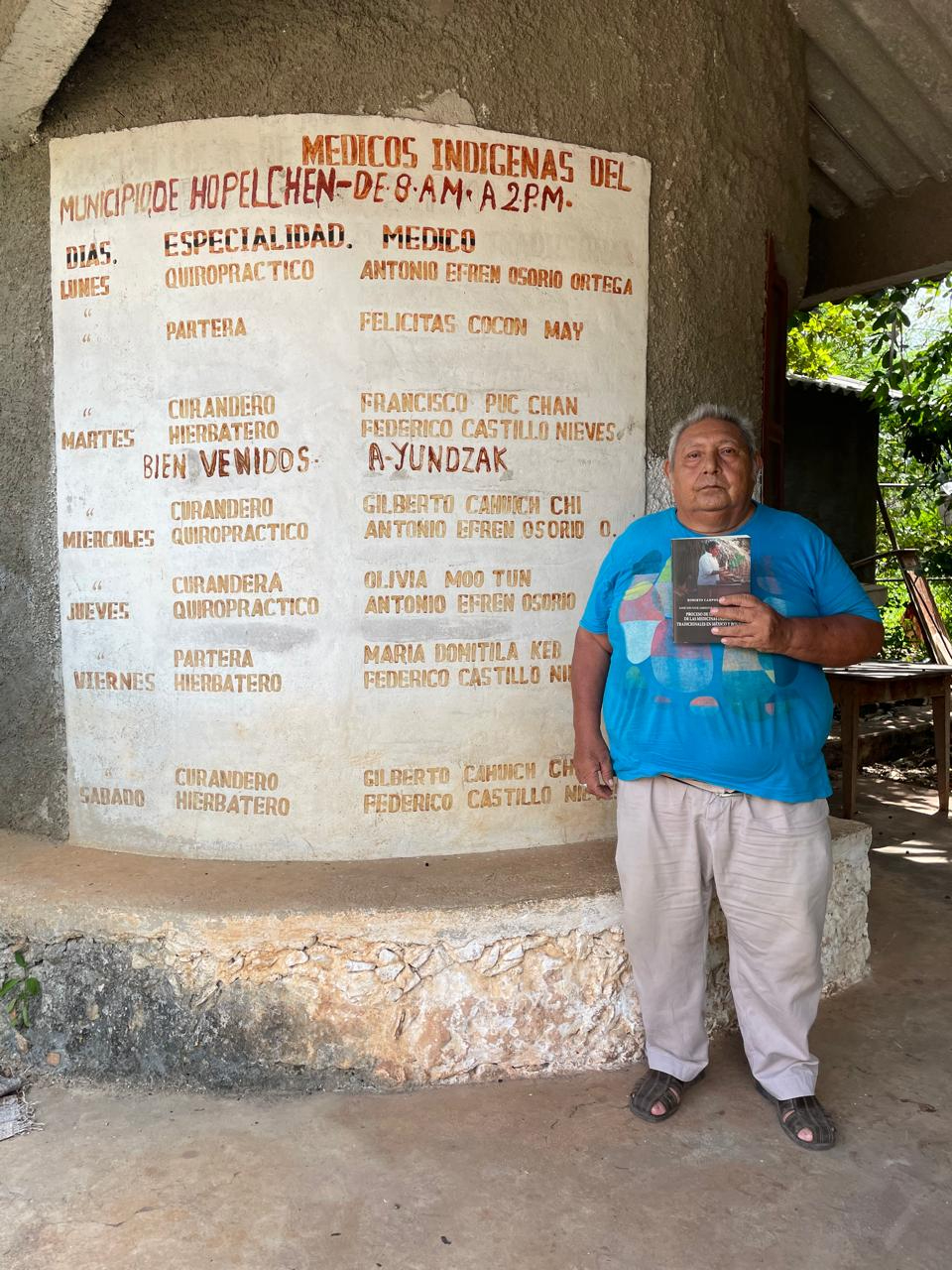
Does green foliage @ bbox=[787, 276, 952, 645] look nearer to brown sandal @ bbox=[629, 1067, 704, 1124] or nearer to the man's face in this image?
the man's face

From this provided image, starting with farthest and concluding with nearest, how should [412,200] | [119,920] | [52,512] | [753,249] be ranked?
[753,249] → [52,512] → [412,200] → [119,920]

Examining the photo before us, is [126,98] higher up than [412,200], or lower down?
higher up

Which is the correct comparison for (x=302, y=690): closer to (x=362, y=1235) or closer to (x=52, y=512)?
(x=52, y=512)

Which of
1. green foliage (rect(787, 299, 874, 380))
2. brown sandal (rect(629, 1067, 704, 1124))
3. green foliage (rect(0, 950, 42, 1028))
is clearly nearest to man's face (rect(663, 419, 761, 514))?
brown sandal (rect(629, 1067, 704, 1124))

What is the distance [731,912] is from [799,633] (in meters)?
0.77

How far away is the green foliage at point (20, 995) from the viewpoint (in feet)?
9.82

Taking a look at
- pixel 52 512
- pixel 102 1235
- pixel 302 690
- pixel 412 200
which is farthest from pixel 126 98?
pixel 102 1235

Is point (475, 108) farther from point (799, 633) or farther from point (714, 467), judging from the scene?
point (799, 633)

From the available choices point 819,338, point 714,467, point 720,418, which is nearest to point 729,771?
point 714,467

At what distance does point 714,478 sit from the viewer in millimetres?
2545

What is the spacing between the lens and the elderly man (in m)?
2.54

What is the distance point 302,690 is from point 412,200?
4.97 feet

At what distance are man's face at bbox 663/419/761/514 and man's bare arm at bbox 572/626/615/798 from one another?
477mm

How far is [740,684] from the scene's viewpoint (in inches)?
99.6
